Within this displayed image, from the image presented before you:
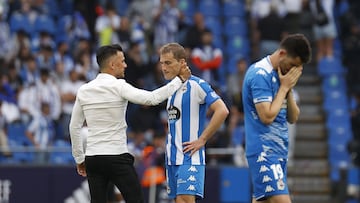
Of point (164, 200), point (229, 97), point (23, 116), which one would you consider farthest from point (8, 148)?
point (229, 97)

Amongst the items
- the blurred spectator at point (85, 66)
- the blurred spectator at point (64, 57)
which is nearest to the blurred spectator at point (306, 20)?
the blurred spectator at point (85, 66)

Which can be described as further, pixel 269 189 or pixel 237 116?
pixel 237 116

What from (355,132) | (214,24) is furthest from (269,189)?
(214,24)

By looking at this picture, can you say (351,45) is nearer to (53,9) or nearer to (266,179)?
(53,9)

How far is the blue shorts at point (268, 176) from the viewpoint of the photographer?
1039 cm

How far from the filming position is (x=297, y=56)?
33.6 ft

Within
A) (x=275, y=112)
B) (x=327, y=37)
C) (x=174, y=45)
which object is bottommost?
(x=275, y=112)

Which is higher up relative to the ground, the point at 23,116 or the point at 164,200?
the point at 23,116

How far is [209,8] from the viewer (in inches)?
922

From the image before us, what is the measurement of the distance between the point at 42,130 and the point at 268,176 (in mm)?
8684

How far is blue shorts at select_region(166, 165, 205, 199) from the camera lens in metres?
10.9

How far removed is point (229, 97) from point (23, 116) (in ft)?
13.3

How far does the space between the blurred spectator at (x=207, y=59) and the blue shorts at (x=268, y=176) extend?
9903 millimetres

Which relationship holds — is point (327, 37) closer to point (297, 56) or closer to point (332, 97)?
point (332, 97)
